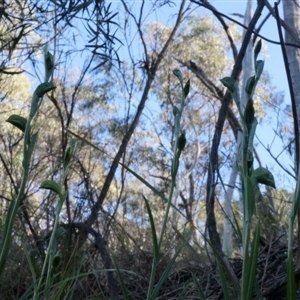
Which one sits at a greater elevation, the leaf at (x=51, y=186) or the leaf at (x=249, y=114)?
the leaf at (x=249, y=114)

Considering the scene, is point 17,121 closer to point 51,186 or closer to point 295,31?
point 51,186

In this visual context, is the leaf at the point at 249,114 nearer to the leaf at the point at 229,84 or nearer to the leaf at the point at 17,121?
the leaf at the point at 229,84

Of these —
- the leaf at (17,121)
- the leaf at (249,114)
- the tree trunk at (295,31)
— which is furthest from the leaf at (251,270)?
the tree trunk at (295,31)

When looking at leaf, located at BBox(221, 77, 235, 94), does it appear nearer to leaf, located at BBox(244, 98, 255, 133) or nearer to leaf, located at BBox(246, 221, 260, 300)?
leaf, located at BBox(244, 98, 255, 133)

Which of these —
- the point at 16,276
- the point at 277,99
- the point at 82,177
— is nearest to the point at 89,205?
the point at 82,177

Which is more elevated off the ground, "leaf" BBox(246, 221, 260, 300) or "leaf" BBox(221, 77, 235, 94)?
"leaf" BBox(221, 77, 235, 94)

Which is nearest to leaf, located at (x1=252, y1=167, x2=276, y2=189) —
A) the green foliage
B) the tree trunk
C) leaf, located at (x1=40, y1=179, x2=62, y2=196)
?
the green foliage

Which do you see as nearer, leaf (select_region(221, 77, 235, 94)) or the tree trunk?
leaf (select_region(221, 77, 235, 94))

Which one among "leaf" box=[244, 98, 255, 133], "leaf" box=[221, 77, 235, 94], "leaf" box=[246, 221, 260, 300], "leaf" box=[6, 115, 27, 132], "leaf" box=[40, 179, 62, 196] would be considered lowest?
"leaf" box=[246, 221, 260, 300]

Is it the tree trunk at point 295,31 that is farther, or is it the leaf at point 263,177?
the tree trunk at point 295,31

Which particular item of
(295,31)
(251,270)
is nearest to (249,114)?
(251,270)

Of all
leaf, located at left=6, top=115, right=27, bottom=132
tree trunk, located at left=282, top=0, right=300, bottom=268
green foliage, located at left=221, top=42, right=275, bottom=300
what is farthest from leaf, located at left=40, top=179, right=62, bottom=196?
tree trunk, located at left=282, top=0, right=300, bottom=268

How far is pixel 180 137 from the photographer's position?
2.18 ft

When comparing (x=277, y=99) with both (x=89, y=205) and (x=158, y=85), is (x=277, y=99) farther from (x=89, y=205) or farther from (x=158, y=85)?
(x=89, y=205)
